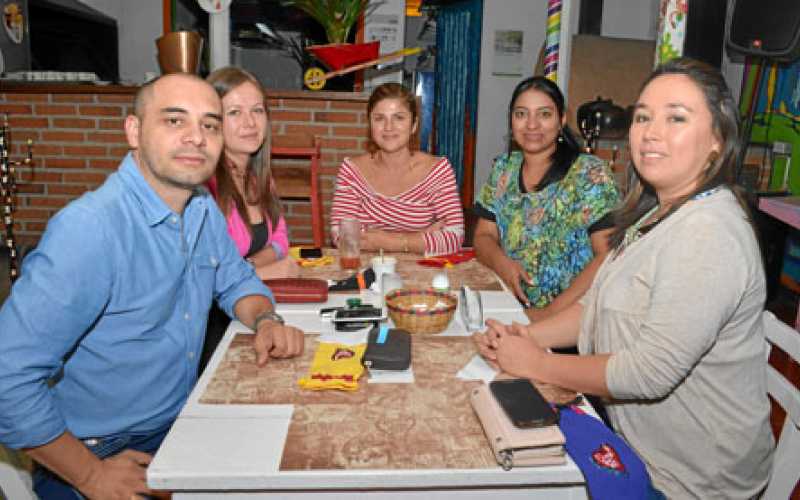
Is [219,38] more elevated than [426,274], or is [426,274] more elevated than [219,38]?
[219,38]

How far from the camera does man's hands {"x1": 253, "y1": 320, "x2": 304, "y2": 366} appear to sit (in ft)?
4.43

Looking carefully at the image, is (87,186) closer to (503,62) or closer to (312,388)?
(312,388)

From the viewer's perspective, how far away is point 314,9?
12.2 feet

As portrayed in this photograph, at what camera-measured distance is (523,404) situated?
1021 mm

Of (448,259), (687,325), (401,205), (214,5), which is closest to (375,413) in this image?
(687,325)

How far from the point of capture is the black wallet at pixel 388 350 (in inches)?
49.2

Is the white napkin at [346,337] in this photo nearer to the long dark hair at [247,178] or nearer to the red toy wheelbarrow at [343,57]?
the long dark hair at [247,178]

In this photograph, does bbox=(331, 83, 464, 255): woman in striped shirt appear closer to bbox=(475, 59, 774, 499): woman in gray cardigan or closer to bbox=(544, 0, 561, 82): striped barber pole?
bbox=(544, 0, 561, 82): striped barber pole

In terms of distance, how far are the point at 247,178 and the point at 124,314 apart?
1032 mm

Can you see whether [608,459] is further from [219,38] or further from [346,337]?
[219,38]

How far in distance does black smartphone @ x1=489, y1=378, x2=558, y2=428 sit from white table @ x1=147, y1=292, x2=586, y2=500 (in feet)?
0.23

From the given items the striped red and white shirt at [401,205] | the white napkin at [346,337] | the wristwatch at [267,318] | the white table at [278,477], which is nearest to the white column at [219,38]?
the striped red and white shirt at [401,205]

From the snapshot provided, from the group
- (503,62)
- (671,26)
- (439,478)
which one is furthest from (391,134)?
(503,62)

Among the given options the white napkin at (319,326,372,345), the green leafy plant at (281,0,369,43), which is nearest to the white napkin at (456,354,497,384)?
the white napkin at (319,326,372,345)
